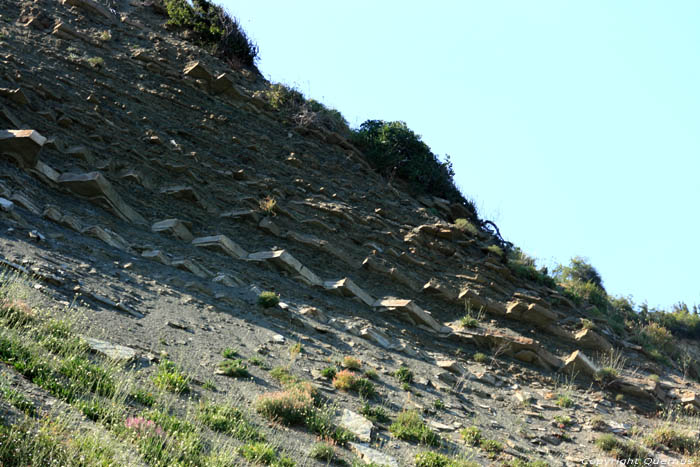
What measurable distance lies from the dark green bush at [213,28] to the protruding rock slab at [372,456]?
1592cm

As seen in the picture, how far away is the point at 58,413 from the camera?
15.7 feet

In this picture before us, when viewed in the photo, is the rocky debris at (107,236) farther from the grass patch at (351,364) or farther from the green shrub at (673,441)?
the green shrub at (673,441)

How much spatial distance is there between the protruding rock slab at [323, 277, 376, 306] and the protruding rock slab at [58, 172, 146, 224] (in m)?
4.33

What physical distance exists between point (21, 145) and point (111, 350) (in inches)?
262

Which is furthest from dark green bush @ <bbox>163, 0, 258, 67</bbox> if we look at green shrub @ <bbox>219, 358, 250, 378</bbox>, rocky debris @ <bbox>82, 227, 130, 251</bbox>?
green shrub @ <bbox>219, 358, 250, 378</bbox>

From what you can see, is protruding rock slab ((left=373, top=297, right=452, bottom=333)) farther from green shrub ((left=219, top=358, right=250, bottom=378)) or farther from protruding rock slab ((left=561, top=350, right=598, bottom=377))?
green shrub ((left=219, top=358, right=250, bottom=378))

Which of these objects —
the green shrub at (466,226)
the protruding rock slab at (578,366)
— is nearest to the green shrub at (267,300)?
the protruding rock slab at (578,366)

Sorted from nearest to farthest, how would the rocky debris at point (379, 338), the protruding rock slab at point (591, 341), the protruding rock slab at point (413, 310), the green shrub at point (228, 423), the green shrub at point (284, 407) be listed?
the green shrub at point (228, 423) → the green shrub at point (284, 407) → the rocky debris at point (379, 338) → the protruding rock slab at point (413, 310) → the protruding rock slab at point (591, 341)

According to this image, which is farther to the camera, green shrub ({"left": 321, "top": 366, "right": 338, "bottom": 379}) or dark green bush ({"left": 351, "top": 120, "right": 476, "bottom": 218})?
dark green bush ({"left": 351, "top": 120, "right": 476, "bottom": 218})

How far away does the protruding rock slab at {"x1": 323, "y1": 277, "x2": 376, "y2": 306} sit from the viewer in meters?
12.4

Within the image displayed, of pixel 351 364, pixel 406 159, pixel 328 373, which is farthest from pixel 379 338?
pixel 406 159

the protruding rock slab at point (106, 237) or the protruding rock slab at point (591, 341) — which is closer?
the protruding rock slab at point (106, 237)

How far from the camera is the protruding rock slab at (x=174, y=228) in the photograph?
11984 millimetres

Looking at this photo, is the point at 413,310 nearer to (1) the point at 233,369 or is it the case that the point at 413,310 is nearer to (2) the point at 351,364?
(2) the point at 351,364
